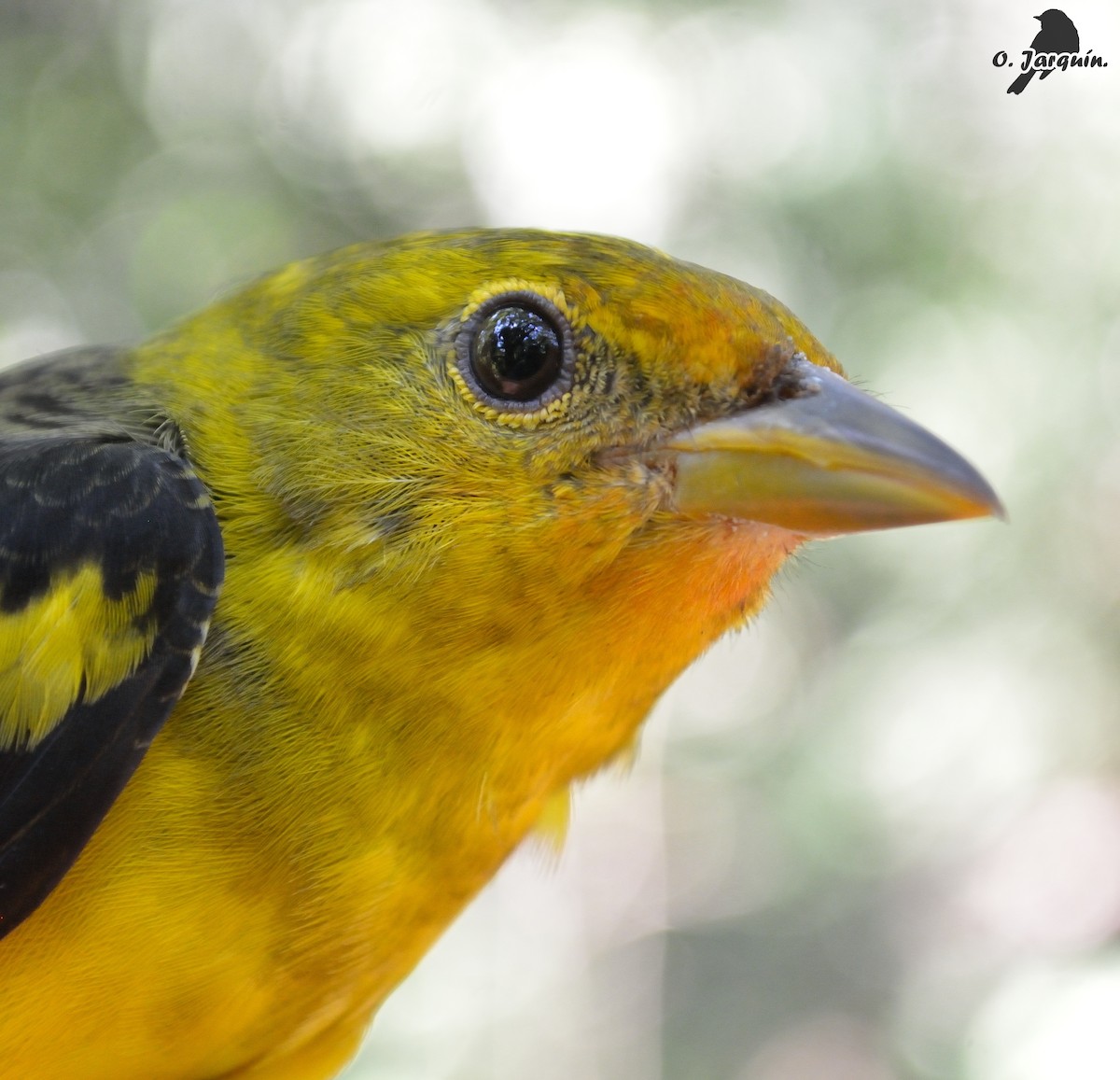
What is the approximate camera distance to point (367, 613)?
7.35 feet

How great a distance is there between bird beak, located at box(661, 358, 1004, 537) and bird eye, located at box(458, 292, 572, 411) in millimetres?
263

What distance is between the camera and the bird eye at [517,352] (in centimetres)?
235

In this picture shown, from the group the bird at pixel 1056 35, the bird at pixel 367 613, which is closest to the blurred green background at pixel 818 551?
the bird at pixel 1056 35

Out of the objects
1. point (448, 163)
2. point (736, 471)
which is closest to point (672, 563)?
point (736, 471)

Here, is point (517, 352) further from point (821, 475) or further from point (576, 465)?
point (821, 475)

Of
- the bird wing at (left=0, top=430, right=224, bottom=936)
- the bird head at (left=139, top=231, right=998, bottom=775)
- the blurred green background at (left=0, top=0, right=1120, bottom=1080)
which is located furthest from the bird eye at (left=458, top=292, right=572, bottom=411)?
the blurred green background at (left=0, top=0, right=1120, bottom=1080)

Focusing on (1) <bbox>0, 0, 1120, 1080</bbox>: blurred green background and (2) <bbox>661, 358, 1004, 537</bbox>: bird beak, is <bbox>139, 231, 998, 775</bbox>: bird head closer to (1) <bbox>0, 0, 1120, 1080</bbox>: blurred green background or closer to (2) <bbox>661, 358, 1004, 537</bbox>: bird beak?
(2) <bbox>661, 358, 1004, 537</bbox>: bird beak

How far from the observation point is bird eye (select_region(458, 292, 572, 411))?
92.4 inches

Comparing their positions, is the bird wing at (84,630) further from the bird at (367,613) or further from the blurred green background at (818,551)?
the blurred green background at (818,551)

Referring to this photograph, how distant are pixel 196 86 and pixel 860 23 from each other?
4.66 metres

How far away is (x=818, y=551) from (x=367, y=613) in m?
5.04

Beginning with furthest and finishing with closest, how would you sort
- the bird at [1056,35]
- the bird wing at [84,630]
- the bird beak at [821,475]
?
the bird at [1056,35] → the bird beak at [821,475] → the bird wing at [84,630]

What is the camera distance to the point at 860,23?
26.1 feet

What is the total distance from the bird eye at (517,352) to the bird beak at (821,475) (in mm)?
263
